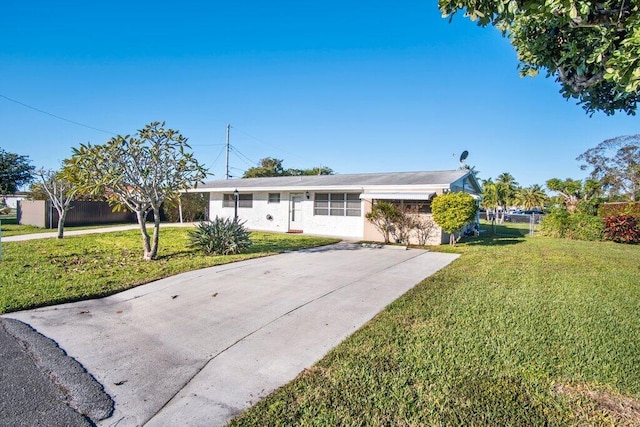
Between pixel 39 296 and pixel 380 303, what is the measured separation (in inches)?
230

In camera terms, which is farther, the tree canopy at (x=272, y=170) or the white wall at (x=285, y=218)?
the tree canopy at (x=272, y=170)

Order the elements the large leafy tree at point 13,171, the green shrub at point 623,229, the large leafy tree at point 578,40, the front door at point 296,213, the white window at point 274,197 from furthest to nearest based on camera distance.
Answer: the large leafy tree at point 13,171 → the white window at point 274,197 → the front door at point 296,213 → the green shrub at point 623,229 → the large leafy tree at point 578,40

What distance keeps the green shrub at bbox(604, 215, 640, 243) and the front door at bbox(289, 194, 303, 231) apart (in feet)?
48.4

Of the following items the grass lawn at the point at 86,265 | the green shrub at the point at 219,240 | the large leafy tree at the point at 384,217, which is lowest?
the grass lawn at the point at 86,265

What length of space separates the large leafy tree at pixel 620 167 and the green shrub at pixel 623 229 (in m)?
24.8

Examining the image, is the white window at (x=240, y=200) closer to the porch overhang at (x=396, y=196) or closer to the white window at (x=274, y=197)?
the white window at (x=274, y=197)

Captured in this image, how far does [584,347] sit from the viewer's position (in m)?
3.85

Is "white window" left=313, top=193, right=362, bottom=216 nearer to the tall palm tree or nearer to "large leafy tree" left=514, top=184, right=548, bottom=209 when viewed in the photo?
the tall palm tree

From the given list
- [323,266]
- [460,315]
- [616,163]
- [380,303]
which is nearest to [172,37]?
[323,266]

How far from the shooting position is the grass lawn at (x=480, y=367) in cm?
264

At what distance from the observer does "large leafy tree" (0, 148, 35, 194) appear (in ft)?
84.3

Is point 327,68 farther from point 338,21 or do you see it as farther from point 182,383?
point 182,383

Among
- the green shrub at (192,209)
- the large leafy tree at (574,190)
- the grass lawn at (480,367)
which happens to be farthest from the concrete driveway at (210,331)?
the large leafy tree at (574,190)

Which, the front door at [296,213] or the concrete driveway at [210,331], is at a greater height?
the front door at [296,213]
